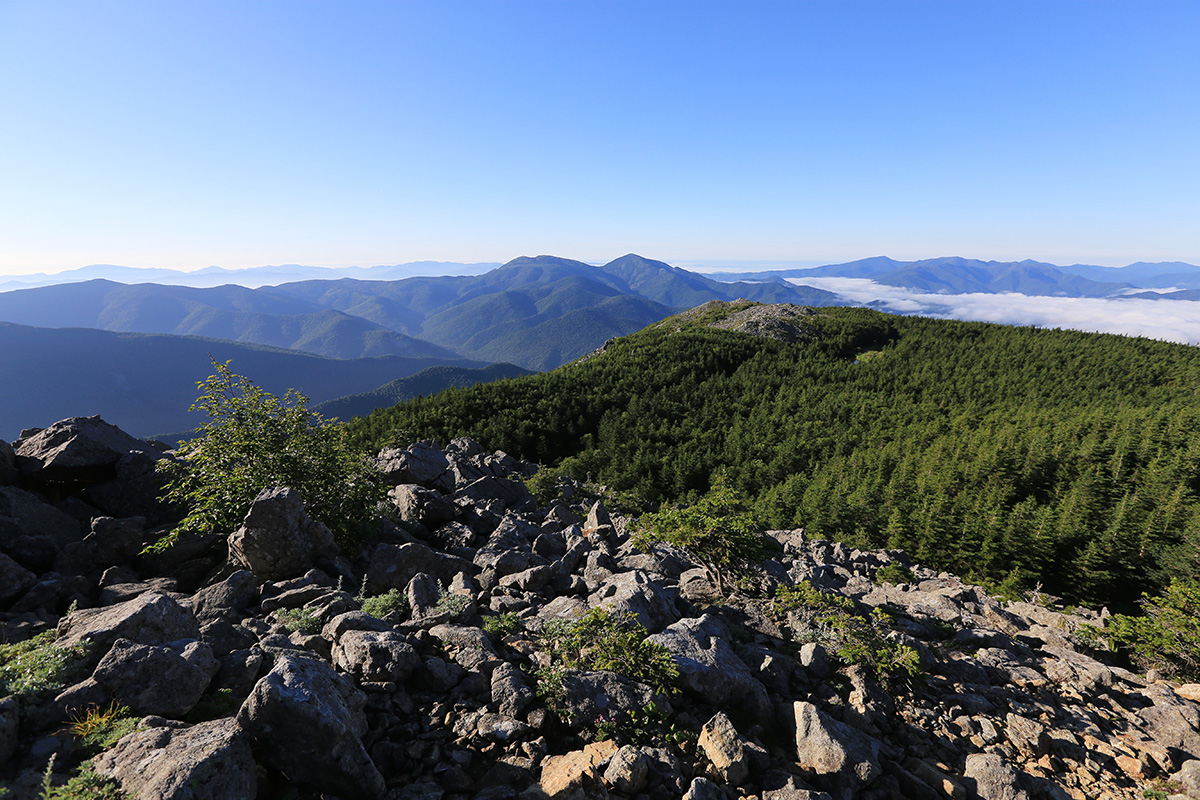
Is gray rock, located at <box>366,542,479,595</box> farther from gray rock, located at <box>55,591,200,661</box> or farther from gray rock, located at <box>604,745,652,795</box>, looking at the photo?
gray rock, located at <box>604,745,652,795</box>

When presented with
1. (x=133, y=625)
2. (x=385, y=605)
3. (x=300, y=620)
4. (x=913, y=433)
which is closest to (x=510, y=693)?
(x=385, y=605)

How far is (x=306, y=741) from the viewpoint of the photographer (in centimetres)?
612

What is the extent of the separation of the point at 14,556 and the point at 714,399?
189 feet

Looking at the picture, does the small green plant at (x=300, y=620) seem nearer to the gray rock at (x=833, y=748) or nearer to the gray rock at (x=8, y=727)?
the gray rock at (x=8, y=727)

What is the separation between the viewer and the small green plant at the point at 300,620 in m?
9.67

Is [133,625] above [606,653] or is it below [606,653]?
above

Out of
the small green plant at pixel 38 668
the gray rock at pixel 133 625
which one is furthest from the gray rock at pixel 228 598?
the small green plant at pixel 38 668

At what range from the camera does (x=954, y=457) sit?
35000 millimetres

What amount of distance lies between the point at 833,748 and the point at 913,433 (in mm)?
46280

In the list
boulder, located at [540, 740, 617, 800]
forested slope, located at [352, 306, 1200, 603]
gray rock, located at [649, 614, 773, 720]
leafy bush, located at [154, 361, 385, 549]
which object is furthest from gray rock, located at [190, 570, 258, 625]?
forested slope, located at [352, 306, 1200, 603]

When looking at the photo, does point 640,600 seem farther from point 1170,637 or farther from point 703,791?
point 1170,637

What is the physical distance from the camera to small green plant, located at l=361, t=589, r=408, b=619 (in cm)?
1060

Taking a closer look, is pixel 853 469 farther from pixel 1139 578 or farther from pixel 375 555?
pixel 375 555

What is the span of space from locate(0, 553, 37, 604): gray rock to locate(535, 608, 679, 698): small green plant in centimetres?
1215
